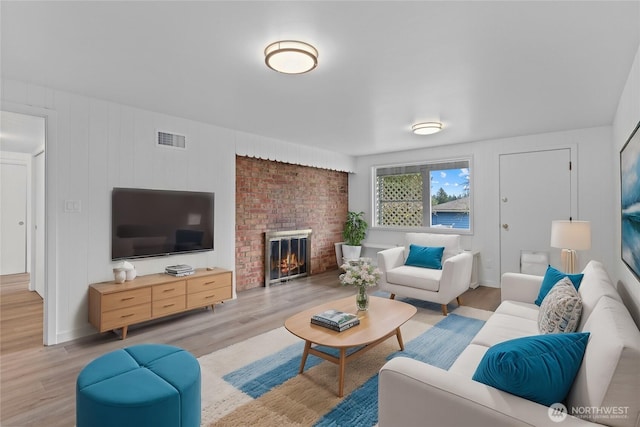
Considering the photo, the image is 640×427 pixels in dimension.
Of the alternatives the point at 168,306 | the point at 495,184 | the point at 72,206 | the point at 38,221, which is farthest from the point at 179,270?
the point at 495,184

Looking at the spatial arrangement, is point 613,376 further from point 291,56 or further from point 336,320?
Result: point 291,56

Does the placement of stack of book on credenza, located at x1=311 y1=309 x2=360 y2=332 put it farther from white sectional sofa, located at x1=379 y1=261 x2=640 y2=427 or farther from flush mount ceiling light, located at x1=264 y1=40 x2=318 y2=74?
flush mount ceiling light, located at x1=264 y1=40 x2=318 y2=74

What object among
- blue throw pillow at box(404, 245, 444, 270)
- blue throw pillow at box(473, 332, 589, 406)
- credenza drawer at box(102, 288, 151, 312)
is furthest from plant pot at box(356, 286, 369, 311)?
credenza drawer at box(102, 288, 151, 312)

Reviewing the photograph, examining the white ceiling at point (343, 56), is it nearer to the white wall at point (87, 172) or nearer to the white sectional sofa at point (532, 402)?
the white wall at point (87, 172)

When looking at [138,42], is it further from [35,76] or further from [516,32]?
[516,32]

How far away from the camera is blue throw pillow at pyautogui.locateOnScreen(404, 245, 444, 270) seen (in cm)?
432

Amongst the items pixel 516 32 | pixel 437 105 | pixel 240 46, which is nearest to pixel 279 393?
pixel 240 46

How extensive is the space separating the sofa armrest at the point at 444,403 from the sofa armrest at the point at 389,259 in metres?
→ 2.90

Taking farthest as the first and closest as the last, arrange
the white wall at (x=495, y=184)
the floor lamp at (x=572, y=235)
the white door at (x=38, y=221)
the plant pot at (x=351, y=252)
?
the plant pot at (x=351, y=252)
the white door at (x=38, y=221)
the white wall at (x=495, y=184)
the floor lamp at (x=572, y=235)

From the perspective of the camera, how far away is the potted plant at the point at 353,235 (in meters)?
6.30

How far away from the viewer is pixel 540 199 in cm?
464

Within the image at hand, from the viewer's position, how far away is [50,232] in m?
3.04

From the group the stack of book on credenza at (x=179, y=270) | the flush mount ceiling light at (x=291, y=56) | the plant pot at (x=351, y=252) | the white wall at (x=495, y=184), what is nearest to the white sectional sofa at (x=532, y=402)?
the flush mount ceiling light at (x=291, y=56)

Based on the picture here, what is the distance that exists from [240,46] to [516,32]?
1.82 m
